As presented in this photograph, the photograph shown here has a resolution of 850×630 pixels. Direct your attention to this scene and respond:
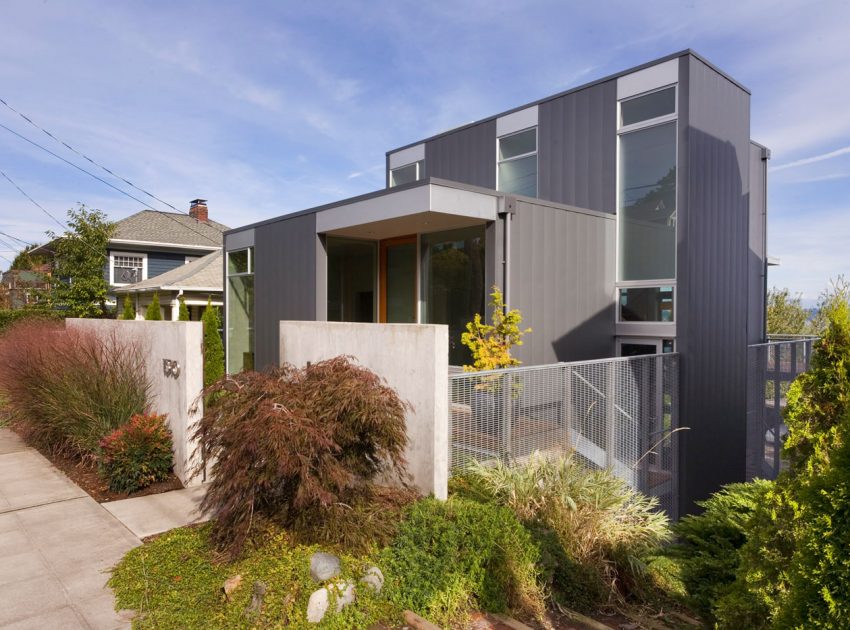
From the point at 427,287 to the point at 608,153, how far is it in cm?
393

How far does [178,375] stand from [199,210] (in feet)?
73.0

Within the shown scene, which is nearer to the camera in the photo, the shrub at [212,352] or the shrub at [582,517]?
the shrub at [582,517]

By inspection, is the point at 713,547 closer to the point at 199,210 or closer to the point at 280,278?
the point at 280,278

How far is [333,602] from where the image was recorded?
11.2 feet

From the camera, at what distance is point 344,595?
3500mm

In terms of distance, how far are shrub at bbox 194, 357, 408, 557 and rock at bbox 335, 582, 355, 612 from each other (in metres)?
0.55

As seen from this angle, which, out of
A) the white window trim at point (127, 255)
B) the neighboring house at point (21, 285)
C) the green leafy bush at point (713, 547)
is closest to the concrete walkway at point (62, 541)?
the green leafy bush at point (713, 547)

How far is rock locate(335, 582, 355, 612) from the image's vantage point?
11.4 ft

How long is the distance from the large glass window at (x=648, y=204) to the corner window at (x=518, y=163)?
1.80 meters

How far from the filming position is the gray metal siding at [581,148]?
9375mm

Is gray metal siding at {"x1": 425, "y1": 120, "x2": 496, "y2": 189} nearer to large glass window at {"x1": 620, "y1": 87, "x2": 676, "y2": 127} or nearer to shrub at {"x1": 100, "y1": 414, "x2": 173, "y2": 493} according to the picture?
large glass window at {"x1": 620, "y1": 87, "x2": 676, "y2": 127}

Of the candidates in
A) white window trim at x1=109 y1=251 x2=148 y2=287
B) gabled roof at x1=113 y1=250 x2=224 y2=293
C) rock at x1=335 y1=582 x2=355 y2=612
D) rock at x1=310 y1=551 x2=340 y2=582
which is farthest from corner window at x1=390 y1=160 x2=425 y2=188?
white window trim at x1=109 y1=251 x2=148 y2=287

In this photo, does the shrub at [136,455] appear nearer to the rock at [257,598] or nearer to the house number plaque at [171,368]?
the house number plaque at [171,368]

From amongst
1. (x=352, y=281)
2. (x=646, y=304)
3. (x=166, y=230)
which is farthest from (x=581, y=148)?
(x=166, y=230)
